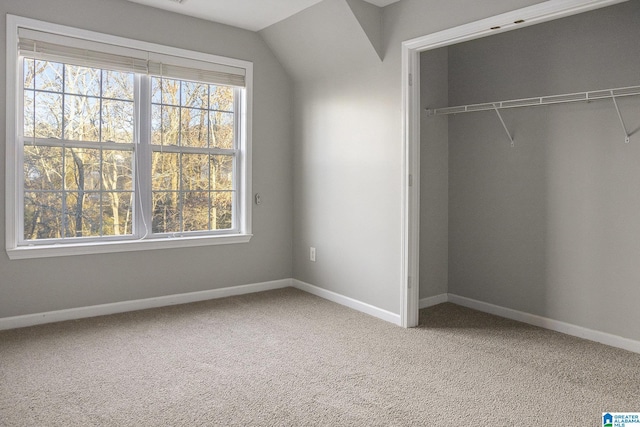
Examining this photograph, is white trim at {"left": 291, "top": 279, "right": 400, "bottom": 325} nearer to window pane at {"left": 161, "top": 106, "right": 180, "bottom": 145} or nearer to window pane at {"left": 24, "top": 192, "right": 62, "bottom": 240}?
window pane at {"left": 161, "top": 106, "right": 180, "bottom": 145}

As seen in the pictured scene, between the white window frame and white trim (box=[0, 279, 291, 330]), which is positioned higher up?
the white window frame

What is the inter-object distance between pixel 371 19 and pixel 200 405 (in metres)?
2.91

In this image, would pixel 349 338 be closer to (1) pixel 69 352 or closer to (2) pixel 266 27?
(1) pixel 69 352

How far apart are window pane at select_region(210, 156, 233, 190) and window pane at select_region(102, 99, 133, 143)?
765mm

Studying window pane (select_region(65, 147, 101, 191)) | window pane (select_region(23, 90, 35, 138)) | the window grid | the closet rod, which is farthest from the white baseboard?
window pane (select_region(23, 90, 35, 138))

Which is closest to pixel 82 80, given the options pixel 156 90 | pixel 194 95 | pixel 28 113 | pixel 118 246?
pixel 28 113

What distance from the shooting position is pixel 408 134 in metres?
3.51

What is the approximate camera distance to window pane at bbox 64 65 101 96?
3.58 metres

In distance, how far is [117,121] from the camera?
3799 millimetres

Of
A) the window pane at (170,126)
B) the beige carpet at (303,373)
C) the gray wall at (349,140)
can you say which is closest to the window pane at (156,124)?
the window pane at (170,126)

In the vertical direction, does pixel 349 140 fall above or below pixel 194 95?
below

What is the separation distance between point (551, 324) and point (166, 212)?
318cm

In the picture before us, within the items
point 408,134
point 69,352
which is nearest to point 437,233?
point 408,134

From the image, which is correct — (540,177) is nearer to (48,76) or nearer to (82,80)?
(82,80)
